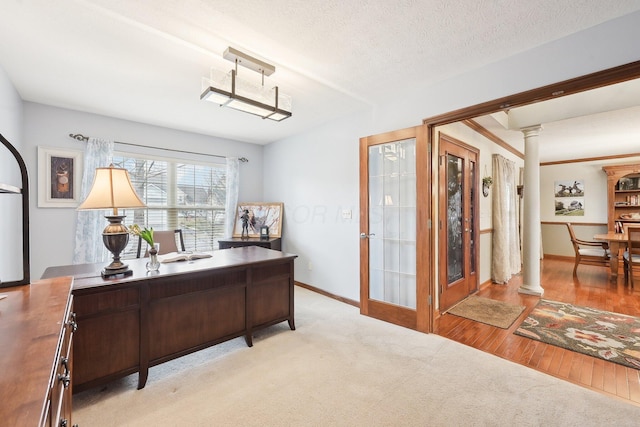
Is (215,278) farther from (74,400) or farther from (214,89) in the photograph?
(214,89)

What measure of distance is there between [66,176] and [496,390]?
500 centimetres

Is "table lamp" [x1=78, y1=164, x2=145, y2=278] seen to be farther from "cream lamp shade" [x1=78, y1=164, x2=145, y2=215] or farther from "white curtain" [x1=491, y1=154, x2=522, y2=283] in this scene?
"white curtain" [x1=491, y1=154, x2=522, y2=283]

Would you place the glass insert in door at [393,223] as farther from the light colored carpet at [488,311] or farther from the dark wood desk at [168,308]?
the dark wood desk at [168,308]

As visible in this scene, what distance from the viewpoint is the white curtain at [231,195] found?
16.1ft

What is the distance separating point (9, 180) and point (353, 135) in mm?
3727

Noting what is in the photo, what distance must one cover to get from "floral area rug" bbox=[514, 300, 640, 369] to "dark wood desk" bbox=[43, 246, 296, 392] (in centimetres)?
261

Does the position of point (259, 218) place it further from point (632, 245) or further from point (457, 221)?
point (632, 245)

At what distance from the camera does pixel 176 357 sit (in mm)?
2213

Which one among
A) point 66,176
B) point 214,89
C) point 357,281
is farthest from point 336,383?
point 66,176

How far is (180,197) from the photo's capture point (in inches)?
176

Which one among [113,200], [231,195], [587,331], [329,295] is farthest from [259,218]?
[587,331]

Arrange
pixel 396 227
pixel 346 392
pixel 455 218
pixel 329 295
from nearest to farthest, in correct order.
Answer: pixel 346 392 < pixel 396 227 < pixel 455 218 < pixel 329 295

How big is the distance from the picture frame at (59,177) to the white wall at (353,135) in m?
2.80

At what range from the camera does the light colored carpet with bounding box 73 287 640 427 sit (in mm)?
1716
